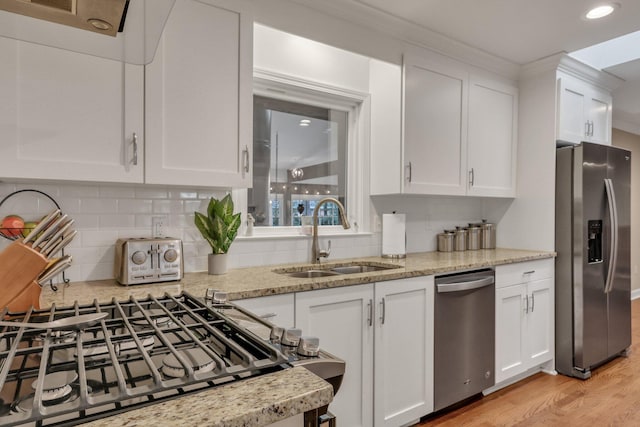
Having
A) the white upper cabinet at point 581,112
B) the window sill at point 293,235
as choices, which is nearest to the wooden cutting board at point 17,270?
the window sill at point 293,235

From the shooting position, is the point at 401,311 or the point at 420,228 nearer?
the point at 401,311

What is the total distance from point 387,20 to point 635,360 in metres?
3.43

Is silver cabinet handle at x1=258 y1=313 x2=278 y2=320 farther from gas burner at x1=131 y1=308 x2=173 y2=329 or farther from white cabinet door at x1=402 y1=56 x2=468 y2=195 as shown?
white cabinet door at x1=402 y1=56 x2=468 y2=195

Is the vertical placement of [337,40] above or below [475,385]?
above

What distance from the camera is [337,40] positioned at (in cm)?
230

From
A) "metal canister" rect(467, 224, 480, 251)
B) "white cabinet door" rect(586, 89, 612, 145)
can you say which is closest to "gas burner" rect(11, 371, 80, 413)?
"metal canister" rect(467, 224, 480, 251)

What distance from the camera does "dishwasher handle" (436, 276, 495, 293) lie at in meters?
2.29

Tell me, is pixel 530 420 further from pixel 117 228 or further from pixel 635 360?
pixel 117 228

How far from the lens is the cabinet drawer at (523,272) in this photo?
265 cm

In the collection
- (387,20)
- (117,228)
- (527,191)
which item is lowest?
(117,228)

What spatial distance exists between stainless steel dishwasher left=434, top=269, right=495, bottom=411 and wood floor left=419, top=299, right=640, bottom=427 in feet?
0.41

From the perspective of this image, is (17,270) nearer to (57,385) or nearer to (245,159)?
(57,385)

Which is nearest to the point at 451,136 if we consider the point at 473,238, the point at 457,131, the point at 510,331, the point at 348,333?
the point at 457,131

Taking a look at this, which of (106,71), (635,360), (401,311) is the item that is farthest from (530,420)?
(106,71)
